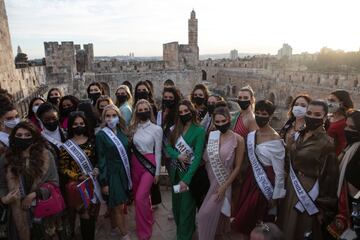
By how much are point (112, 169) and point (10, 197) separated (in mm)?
1106

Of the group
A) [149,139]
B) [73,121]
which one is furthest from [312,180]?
[73,121]

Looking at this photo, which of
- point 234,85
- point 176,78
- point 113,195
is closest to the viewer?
point 113,195

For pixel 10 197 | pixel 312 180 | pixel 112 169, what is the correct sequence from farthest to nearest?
1. pixel 112 169
2. pixel 312 180
3. pixel 10 197

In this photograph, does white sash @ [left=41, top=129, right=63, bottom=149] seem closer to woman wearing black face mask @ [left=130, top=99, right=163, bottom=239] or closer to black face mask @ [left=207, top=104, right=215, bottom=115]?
woman wearing black face mask @ [left=130, top=99, right=163, bottom=239]

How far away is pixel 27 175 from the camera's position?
3.10m

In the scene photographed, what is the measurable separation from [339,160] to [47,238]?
10.1ft

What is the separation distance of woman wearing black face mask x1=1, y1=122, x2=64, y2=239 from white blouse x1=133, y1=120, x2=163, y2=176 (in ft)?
3.47

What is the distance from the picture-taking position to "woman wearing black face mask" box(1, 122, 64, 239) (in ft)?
9.99

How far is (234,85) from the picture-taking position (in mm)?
34469

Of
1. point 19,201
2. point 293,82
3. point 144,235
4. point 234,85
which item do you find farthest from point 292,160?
point 234,85

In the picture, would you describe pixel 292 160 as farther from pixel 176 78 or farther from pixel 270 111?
pixel 176 78

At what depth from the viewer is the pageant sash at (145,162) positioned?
383cm

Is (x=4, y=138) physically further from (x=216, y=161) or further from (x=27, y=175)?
(x=216, y=161)

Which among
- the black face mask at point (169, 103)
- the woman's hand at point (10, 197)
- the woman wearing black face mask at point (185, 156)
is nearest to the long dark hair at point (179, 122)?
the woman wearing black face mask at point (185, 156)
